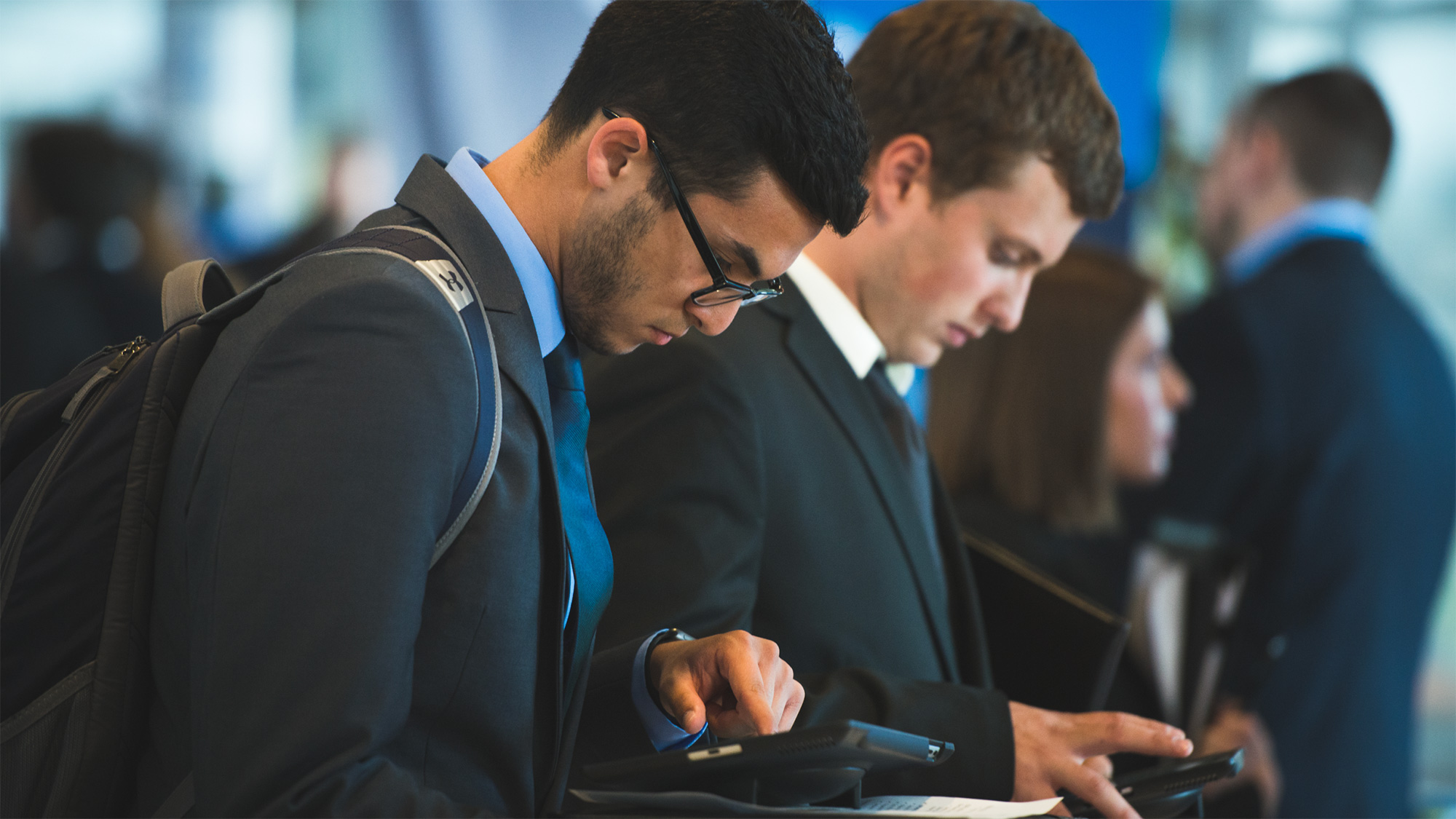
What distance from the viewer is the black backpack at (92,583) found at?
984 mm

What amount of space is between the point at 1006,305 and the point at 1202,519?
5.56 ft

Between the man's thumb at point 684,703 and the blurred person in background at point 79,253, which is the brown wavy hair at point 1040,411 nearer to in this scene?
the man's thumb at point 684,703

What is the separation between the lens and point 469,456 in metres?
1.00

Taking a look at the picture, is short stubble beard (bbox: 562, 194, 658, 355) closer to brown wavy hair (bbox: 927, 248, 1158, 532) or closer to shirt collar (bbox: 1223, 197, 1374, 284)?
brown wavy hair (bbox: 927, 248, 1158, 532)

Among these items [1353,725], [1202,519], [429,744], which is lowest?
[1353,725]

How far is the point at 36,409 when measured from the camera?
1.05 metres

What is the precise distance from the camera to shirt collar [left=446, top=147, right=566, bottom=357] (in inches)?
46.4

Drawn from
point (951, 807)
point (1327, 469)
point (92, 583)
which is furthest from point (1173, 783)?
point (1327, 469)

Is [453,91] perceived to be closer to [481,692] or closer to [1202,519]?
[1202,519]

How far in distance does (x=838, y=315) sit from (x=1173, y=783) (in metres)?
0.80

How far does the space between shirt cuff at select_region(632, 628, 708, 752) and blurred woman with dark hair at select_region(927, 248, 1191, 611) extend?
3.91ft

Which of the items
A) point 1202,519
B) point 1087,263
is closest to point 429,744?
point 1087,263

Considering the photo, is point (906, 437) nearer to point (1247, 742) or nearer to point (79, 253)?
point (1247, 742)

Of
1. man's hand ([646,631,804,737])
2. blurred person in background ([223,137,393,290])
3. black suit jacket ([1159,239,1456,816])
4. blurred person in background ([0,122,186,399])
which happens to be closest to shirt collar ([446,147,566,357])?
man's hand ([646,631,804,737])
